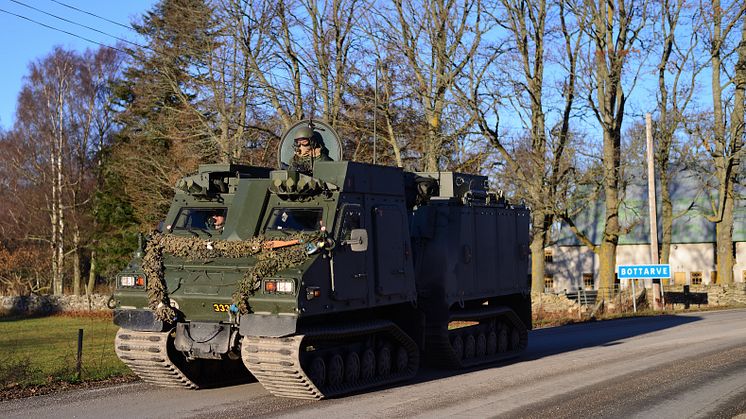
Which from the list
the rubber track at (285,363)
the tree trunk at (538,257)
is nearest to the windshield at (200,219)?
the rubber track at (285,363)

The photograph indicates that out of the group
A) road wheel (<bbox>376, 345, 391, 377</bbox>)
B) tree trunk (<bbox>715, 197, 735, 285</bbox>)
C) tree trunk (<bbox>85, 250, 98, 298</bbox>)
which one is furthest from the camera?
tree trunk (<bbox>85, 250, 98, 298</bbox>)

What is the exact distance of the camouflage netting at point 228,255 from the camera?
12.2m

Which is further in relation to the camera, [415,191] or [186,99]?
[186,99]

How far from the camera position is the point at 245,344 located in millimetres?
12023

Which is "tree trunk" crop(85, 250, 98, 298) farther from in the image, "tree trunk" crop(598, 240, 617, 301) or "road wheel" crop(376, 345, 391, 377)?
"road wheel" crop(376, 345, 391, 377)

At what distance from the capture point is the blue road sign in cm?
3466

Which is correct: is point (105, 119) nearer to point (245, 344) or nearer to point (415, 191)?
point (415, 191)

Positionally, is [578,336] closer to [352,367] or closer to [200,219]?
[352,367]

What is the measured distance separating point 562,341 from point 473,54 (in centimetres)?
1481

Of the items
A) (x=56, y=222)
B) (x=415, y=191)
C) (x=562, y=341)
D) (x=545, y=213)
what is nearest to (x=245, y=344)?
(x=415, y=191)

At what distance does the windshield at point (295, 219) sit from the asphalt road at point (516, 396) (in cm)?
239

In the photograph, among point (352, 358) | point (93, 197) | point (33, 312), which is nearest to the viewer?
point (352, 358)

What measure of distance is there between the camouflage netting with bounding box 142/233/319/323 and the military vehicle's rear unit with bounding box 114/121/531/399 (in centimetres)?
2

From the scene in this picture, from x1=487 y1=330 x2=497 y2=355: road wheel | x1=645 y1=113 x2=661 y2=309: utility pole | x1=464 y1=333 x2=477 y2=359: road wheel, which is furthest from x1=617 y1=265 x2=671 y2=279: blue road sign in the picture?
x1=464 y1=333 x2=477 y2=359: road wheel
